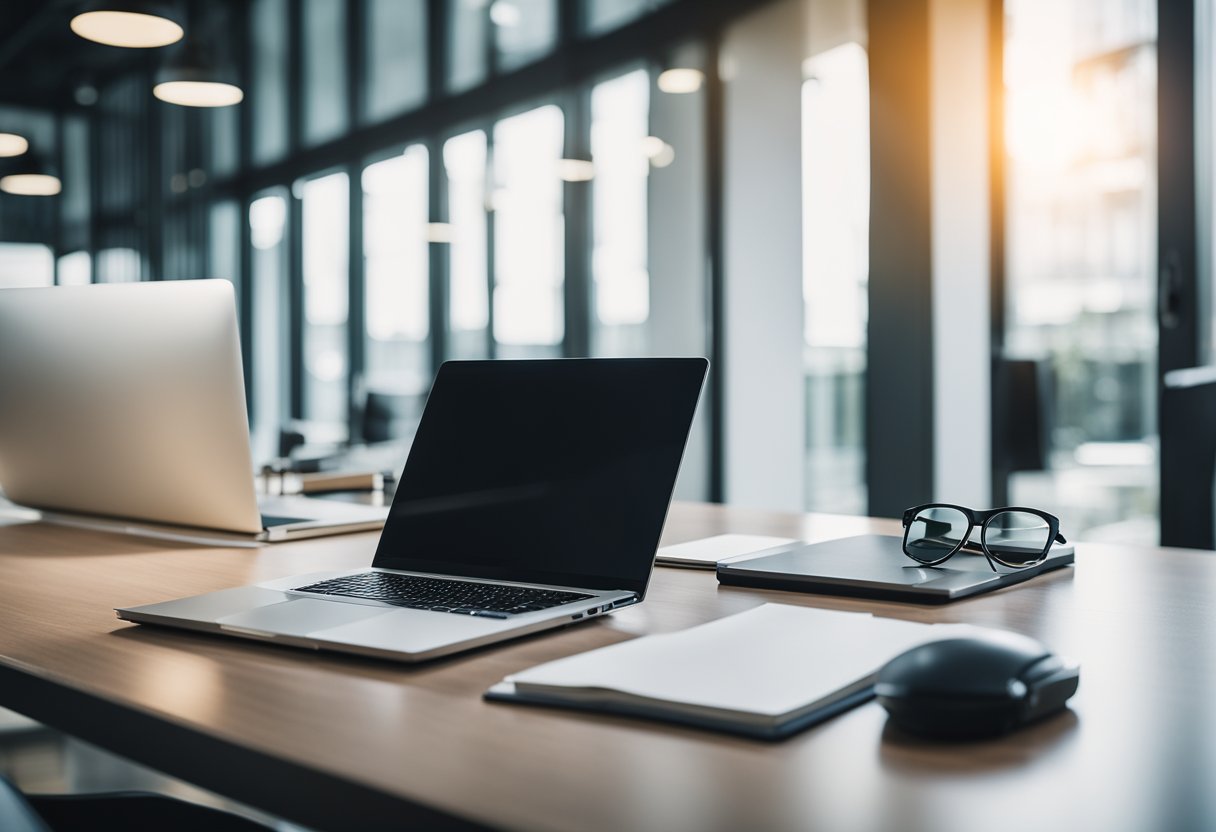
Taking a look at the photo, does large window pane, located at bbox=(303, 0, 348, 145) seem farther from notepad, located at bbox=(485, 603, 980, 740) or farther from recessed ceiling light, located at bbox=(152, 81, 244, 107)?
notepad, located at bbox=(485, 603, 980, 740)

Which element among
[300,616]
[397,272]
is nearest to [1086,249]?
[300,616]

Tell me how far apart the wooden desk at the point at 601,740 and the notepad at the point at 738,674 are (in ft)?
0.05

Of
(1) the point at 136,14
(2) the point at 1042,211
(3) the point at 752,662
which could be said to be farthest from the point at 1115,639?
(2) the point at 1042,211

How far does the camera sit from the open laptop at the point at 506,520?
2.88 ft

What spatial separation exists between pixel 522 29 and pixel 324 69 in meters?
1.91

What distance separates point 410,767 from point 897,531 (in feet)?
3.31

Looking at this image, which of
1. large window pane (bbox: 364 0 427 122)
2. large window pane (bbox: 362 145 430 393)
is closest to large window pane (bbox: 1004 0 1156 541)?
large window pane (bbox: 362 145 430 393)

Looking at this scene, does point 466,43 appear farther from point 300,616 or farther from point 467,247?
point 300,616

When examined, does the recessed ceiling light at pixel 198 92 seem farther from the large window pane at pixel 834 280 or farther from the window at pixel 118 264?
the window at pixel 118 264

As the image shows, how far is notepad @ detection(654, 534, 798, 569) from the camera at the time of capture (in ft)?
3.93

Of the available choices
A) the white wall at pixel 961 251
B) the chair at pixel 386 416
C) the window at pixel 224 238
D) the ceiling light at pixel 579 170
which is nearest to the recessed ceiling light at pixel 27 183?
the window at pixel 224 238

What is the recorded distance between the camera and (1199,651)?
800mm

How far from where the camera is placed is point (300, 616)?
89 centimetres

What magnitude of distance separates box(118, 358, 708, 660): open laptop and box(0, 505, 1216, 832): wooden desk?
0.9 inches
